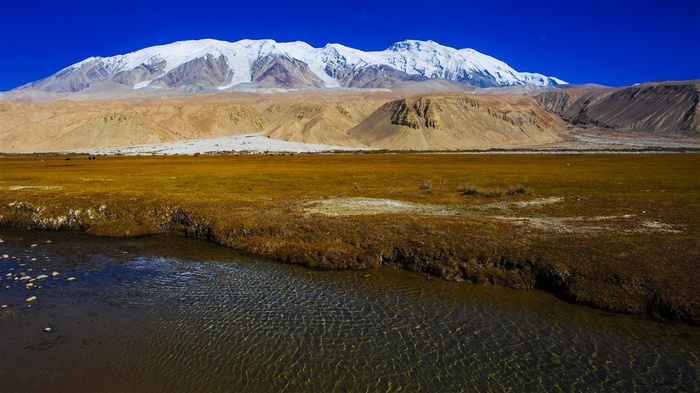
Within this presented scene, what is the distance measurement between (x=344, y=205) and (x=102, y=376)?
21150 millimetres

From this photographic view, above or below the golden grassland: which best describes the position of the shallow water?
below

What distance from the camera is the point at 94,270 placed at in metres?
19.8

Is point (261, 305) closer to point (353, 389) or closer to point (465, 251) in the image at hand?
point (353, 389)

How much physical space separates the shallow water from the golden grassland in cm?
130

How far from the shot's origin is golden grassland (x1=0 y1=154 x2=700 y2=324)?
16922 millimetres

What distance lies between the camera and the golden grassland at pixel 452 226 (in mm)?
16922

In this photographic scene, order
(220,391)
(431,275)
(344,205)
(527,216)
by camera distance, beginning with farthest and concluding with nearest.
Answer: (344,205)
(527,216)
(431,275)
(220,391)

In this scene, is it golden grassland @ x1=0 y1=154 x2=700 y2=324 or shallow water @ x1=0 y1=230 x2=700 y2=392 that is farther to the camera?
golden grassland @ x1=0 y1=154 x2=700 y2=324

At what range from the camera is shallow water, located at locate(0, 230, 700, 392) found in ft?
36.8

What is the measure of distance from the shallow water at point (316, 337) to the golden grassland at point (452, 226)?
130 cm

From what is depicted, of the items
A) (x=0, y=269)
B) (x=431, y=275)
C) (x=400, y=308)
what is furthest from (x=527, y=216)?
(x=0, y=269)

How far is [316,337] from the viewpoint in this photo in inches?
528

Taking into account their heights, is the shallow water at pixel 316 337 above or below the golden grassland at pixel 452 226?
below

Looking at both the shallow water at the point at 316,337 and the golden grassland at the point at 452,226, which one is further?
the golden grassland at the point at 452,226
